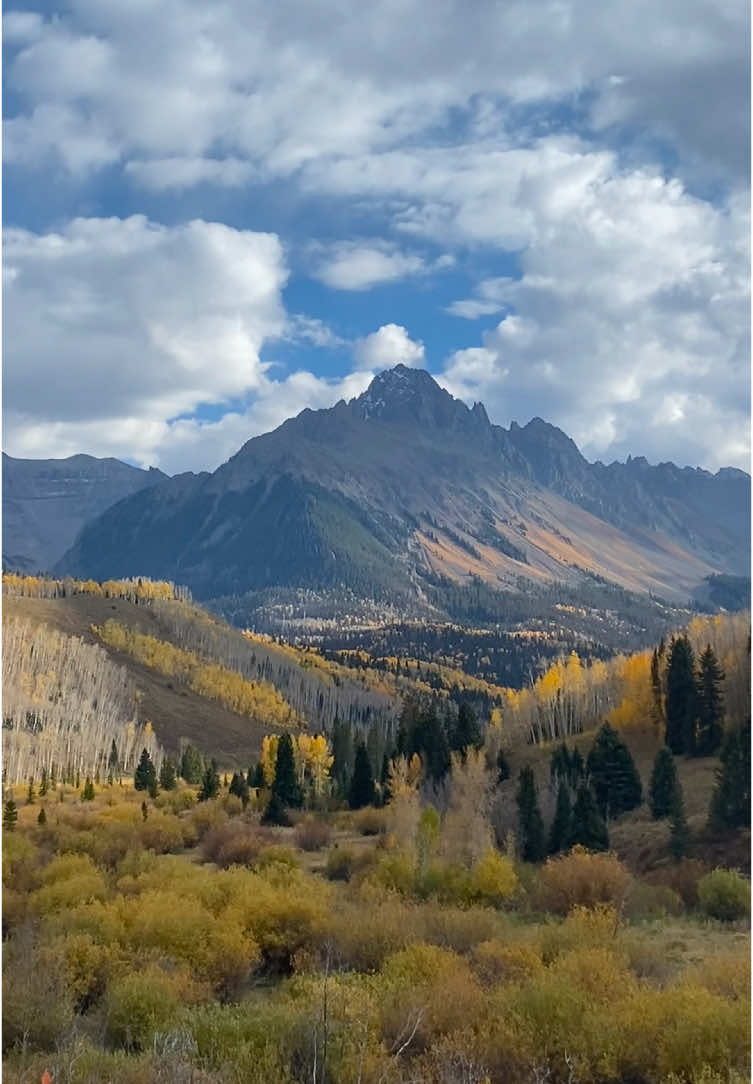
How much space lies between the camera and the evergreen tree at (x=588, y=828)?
167ft

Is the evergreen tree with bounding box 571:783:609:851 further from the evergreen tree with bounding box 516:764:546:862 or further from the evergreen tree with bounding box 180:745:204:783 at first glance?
the evergreen tree with bounding box 180:745:204:783

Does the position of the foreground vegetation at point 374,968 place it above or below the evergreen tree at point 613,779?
above

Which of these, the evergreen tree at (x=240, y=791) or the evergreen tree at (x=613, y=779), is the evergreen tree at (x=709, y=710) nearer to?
the evergreen tree at (x=613, y=779)

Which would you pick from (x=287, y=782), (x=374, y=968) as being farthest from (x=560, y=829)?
(x=287, y=782)

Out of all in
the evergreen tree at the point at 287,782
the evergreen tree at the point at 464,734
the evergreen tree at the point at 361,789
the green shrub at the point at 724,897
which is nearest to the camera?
the green shrub at the point at 724,897

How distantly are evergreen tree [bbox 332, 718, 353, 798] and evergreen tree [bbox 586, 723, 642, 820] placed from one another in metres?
28.2

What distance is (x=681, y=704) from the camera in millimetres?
79688

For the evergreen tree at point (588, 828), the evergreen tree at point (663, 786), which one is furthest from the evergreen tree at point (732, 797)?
the evergreen tree at point (663, 786)

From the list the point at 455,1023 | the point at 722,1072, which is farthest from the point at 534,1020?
the point at 722,1072

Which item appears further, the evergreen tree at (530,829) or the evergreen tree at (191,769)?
the evergreen tree at (191,769)

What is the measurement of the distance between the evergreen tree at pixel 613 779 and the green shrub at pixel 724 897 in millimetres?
31842

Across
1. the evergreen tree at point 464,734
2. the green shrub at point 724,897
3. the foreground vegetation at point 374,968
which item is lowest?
the evergreen tree at point 464,734

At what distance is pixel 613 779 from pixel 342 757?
126 ft

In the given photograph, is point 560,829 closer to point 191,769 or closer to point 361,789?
point 361,789
